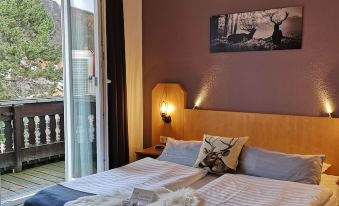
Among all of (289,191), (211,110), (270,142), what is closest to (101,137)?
(211,110)

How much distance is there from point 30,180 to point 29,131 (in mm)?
748

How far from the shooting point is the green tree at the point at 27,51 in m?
4.70

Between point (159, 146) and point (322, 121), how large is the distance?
1720 mm

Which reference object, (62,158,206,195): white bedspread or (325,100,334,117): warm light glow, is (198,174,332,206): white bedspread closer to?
(62,158,206,195): white bedspread

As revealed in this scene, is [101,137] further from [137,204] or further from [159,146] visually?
[137,204]

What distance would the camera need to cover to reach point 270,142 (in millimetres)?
3244

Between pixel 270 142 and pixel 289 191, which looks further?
pixel 270 142

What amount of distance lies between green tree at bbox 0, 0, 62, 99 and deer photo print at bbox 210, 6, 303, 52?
2742 millimetres

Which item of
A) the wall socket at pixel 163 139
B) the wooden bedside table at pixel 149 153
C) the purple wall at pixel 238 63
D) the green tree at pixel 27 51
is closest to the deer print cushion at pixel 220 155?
the purple wall at pixel 238 63

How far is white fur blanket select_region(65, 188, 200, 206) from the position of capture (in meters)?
2.14

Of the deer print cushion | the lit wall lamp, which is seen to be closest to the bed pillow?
the deer print cushion

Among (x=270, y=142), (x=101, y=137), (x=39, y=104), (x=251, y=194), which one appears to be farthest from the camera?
(x=39, y=104)

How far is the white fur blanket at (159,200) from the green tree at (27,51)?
291 cm

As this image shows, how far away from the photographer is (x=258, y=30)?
10.7 feet
